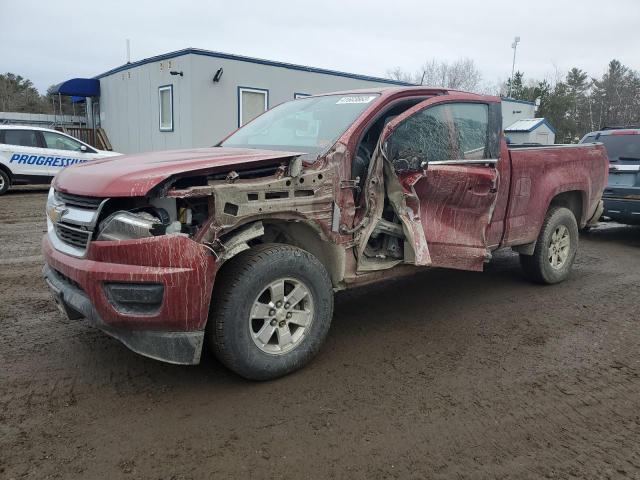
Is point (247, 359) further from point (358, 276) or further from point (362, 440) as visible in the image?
point (358, 276)

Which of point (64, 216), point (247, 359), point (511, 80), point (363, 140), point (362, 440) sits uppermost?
point (511, 80)

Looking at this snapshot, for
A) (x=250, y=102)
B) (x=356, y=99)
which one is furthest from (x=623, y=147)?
(x=250, y=102)

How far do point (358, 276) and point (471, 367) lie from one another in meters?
1.04

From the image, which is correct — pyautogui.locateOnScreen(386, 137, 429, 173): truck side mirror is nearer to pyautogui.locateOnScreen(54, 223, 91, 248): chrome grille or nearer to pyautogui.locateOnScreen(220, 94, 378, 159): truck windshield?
pyautogui.locateOnScreen(220, 94, 378, 159): truck windshield

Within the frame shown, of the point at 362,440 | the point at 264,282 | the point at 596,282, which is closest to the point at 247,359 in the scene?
the point at 264,282

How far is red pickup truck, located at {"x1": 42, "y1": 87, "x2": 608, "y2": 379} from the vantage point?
2893 millimetres

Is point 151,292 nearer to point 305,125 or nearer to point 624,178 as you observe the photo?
point 305,125

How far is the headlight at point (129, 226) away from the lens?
9.32 feet

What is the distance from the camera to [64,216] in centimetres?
328

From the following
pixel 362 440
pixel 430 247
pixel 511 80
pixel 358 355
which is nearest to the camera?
pixel 362 440

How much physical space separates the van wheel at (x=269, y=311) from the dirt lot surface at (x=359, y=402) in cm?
20

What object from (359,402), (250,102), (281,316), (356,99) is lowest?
(359,402)

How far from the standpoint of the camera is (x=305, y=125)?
14.2 ft

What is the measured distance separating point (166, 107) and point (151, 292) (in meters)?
14.2
